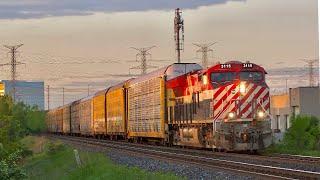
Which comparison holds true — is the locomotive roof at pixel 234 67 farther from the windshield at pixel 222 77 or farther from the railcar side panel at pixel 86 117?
the railcar side panel at pixel 86 117

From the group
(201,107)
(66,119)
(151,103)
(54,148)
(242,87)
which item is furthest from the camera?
(66,119)

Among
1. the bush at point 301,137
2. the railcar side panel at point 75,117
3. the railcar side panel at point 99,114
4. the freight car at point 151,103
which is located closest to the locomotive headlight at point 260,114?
the bush at point 301,137

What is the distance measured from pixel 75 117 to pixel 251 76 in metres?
52.7

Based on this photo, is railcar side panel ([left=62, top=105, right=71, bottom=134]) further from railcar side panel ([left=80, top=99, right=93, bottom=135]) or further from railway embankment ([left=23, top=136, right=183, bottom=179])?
railway embankment ([left=23, top=136, right=183, bottom=179])

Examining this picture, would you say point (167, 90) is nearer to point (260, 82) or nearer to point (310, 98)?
point (260, 82)

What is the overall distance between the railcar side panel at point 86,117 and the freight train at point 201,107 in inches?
751

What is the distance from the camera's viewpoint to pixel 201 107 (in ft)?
100

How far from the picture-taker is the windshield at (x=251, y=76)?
2930cm

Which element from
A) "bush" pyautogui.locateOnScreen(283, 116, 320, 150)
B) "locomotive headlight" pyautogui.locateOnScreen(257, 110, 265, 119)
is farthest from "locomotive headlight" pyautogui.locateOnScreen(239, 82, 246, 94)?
"bush" pyautogui.locateOnScreen(283, 116, 320, 150)

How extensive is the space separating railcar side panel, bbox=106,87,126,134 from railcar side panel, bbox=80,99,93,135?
10.6 metres

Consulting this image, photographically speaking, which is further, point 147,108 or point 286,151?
point 147,108

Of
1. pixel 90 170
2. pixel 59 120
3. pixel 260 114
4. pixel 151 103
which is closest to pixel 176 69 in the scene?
pixel 151 103

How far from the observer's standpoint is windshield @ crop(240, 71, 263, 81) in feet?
96.1

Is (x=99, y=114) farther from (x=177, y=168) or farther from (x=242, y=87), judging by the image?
(x=177, y=168)
